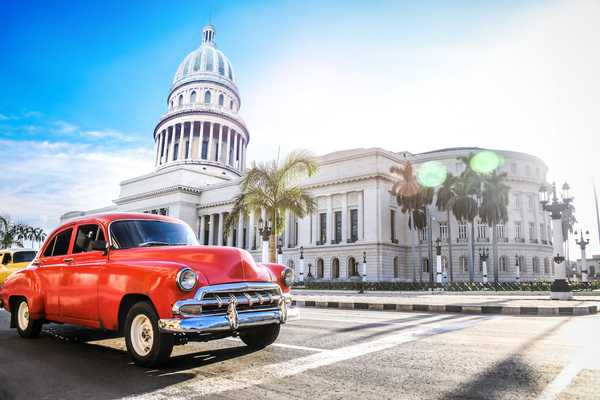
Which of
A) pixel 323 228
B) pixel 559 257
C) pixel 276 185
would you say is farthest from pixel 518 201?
pixel 276 185

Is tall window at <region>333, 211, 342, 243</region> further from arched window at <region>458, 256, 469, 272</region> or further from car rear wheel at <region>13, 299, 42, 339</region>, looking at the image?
car rear wheel at <region>13, 299, 42, 339</region>

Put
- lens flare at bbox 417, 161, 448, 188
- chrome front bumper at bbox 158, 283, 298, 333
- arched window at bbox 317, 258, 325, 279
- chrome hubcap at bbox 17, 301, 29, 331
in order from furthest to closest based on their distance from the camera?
lens flare at bbox 417, 161, 448, 188 → arched window at bbox 317, 258, 325, 279 → chrome hubcap at bbox 17, 301, 29, 331 → chrome front bumper at bbox 158, 283, 298, 333

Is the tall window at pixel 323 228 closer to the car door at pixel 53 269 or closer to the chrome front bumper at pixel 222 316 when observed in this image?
the car door at pixel 53 269

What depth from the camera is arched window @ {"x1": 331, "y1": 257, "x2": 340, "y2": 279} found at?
5034 cm

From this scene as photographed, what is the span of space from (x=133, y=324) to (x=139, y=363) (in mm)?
430

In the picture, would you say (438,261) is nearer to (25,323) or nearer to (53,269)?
(25,323)

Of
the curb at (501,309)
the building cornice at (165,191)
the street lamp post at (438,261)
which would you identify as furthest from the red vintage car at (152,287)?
the building cornice at (165,191)

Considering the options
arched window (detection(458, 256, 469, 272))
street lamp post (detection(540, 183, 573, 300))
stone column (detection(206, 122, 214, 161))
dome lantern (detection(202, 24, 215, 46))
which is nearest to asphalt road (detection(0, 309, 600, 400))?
street lamp post (detection(540, 183, 573, 300))

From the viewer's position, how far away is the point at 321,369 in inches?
185

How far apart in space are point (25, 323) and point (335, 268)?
44928 mm

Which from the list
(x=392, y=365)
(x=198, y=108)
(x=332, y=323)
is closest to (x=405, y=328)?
(x=332, y=323)

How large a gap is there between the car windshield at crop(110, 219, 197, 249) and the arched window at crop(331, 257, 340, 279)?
1769 inches

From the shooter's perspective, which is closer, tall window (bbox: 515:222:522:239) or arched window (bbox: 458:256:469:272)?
arched window (bbox: 458:256:469:272)

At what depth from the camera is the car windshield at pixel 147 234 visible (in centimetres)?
576
